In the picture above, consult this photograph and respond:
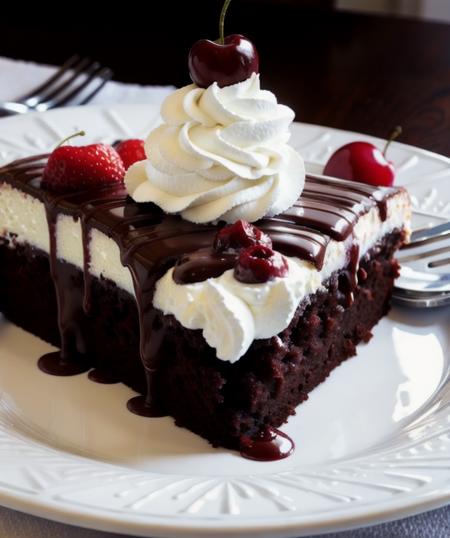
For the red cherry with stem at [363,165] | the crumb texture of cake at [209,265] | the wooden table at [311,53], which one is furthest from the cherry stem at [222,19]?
the wooden table at [311,53]

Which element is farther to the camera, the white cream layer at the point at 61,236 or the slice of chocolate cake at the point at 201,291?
the white cream layer at the point at 61,236

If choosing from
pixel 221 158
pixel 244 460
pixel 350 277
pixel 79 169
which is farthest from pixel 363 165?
pixel 244 460

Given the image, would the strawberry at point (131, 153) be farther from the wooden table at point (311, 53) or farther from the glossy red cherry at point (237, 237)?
the wooden table at point (311, 53)

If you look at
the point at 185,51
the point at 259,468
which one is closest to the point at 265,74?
the point at 185,51

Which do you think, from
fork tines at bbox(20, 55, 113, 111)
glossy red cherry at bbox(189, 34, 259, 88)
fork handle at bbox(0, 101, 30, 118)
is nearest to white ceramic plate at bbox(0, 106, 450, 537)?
glossy red cherry at bbox(189, 34, 259, 88)

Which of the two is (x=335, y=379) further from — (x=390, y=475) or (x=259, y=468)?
(x=390, y=475)

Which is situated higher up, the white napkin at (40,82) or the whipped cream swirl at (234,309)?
the white napkin at (40,82)
